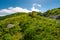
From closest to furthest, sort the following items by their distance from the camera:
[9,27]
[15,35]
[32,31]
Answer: [32,31]
[15,35]
[9,27]

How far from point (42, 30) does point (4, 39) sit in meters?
10.8

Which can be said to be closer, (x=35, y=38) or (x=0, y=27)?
(x=35, y=38)

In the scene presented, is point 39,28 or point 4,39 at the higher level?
point 39,28

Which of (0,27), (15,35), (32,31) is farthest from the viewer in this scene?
(0,27)

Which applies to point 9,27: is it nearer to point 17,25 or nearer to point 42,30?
point 17,25

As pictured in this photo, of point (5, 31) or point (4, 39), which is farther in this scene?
point (5, 31)

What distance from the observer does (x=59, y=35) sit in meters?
38.8

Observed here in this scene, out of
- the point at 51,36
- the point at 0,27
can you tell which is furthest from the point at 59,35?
the point at 0,27

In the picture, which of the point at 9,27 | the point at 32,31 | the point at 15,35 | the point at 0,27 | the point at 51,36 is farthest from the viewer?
the point at 0,27

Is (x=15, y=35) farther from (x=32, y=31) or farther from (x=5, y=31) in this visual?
(x=32, y=31)

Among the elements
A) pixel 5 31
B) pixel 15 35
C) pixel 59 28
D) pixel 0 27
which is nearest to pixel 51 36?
pixel 59 28

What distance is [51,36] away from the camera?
3834 centimetres

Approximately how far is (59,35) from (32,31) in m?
7.29

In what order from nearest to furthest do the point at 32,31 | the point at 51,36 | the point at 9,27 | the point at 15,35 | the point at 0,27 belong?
the point at 51,36, the point at 32,31, the point at 15,35, the point at 9,27, the point at 0,27
